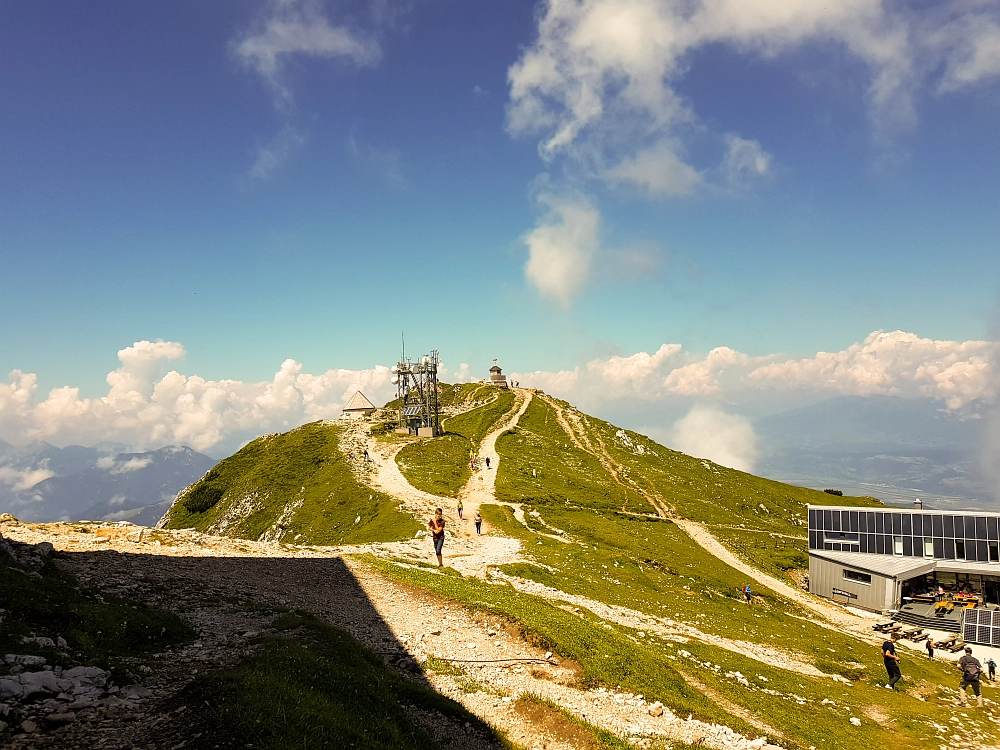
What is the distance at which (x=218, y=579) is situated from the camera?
Answer: 27.1 metres

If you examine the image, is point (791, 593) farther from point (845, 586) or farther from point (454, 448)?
point (454, 448)

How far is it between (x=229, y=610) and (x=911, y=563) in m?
75.5

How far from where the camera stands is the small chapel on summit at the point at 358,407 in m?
136

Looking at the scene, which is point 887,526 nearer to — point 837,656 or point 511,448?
point 837,656

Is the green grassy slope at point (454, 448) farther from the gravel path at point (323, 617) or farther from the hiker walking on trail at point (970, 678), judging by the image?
the hiker walking on trail at point (970, 678)

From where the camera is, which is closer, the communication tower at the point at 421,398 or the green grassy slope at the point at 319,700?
the green grassy slope at the point at 319,700

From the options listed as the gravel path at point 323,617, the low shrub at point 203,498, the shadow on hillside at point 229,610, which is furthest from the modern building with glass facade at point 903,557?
the low shrub at point 203,498

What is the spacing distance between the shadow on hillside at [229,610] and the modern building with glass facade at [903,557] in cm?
6031

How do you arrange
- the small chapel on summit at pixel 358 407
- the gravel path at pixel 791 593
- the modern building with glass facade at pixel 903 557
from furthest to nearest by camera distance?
the small chapel on summit at pixel 358 407, the modern building with glass facade at pixel 903 557, the gravel path at pixel 791 593

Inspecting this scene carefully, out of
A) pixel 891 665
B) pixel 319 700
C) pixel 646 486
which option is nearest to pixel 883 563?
pixel 646 486

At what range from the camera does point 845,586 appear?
61062 millimetres

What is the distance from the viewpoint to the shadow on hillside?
39.0 feet

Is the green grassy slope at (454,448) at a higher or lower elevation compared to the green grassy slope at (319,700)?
higher

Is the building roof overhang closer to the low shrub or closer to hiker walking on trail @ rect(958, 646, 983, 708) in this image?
hiker walking on trail @ rect(958, 646, 983, 708)
